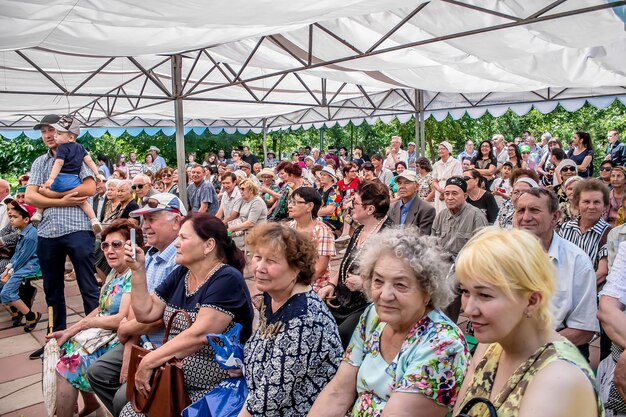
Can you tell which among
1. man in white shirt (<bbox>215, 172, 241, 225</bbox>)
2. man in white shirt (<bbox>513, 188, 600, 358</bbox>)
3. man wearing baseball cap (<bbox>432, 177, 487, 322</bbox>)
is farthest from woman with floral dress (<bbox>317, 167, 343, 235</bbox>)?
man in white shirt (<bbox>513, 188, 600, 358</bbox>)

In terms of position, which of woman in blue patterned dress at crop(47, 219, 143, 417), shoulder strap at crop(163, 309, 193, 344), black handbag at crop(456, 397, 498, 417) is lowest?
woman in blue patterned dress at crop(47, 219, 143, 417)

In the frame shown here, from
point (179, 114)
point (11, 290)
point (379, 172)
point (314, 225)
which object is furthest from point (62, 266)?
point (379, 172)

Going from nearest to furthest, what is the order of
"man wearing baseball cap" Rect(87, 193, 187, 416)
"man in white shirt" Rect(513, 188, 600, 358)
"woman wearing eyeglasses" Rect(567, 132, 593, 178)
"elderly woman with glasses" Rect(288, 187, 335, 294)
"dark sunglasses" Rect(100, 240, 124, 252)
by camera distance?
"man in white shirt" Rect(513, 188, 600, 358), "man wearing baseball cap" Rect(87, 193, 187, 416), "dark sunglasses" Rect(100, 240, 124, 252), "elderly woman with glasses" Rect(288, 187, 335, 294), "woman wearing eyeglasses" Rect(567, 132, 593, 178)

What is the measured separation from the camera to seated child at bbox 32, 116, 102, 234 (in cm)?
412

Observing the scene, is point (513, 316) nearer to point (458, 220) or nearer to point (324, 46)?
point (458, 220)

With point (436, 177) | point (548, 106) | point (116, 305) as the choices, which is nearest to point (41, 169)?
point (116, 305)

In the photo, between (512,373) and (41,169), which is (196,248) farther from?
(41,169)

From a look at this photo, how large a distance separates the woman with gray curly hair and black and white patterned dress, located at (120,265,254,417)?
0.71m

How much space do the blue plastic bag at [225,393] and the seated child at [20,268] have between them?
3717 mm

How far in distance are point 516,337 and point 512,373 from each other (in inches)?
3.9

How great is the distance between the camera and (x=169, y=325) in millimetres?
2422

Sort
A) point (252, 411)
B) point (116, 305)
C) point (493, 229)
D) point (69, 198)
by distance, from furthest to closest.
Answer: point (69, 198), point (116, 305), point (252, 411), point (493, 229)

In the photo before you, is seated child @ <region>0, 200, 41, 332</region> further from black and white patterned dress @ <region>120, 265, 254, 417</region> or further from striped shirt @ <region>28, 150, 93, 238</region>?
black and white patterned dress @ <region>120, 265, 254, 417</region>

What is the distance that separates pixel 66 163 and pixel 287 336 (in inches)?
126
